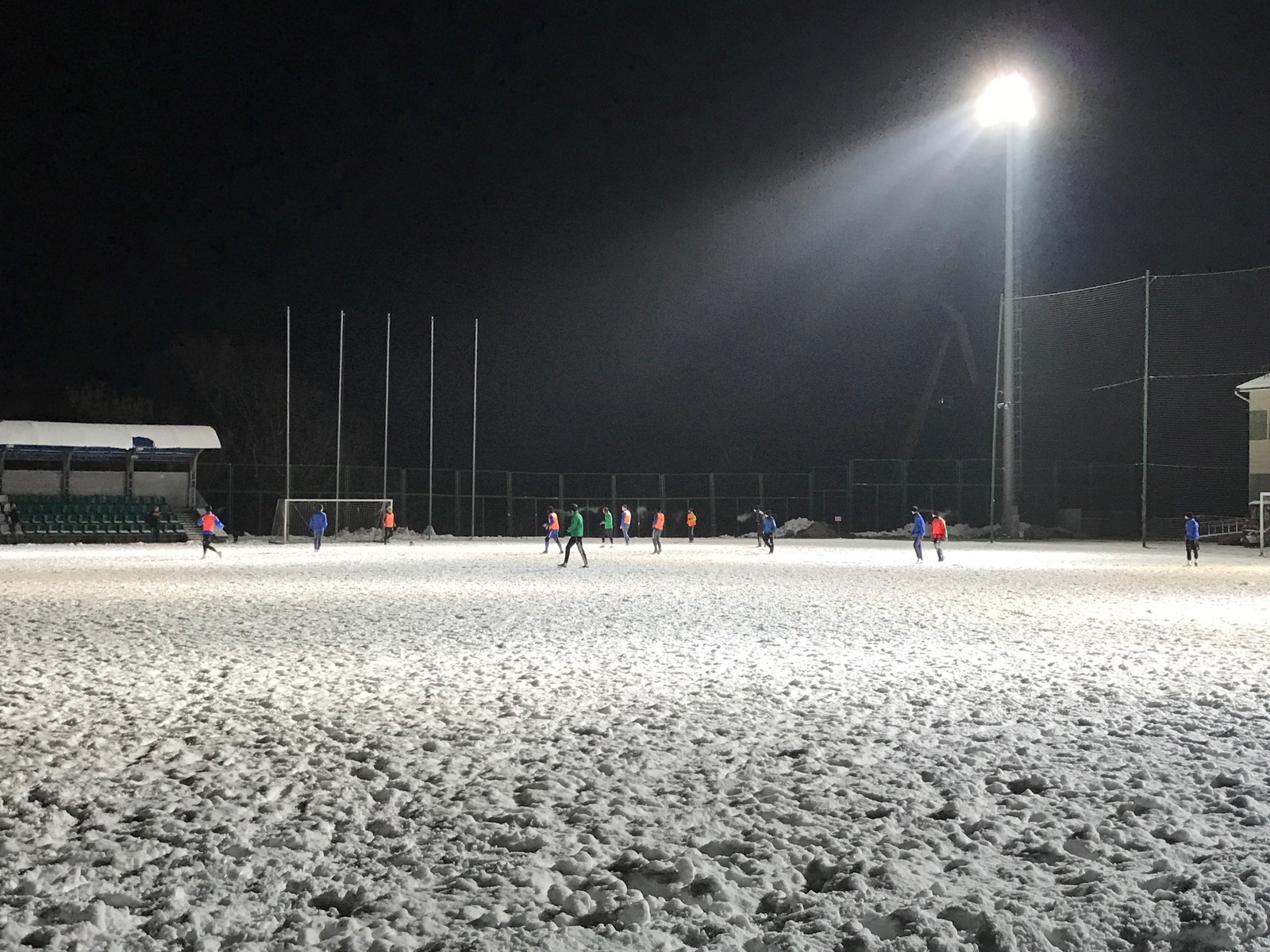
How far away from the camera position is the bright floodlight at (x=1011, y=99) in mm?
37156

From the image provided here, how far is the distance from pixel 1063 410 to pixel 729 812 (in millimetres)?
39244

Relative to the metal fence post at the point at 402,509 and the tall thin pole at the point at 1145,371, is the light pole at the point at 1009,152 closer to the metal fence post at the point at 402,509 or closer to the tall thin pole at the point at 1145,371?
the tall thin pole at the point at 1145,371

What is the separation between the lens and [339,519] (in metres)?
43.8

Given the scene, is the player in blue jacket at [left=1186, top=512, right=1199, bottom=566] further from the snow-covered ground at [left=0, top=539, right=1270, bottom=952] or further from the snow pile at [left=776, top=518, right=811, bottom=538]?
the snow pile at [left=776, top=518, right=811, bottom=538]

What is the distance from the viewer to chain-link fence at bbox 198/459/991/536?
45000 mm

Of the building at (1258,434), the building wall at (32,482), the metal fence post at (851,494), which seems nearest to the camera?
the building at (1258,434)

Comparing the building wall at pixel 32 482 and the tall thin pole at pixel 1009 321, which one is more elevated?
the tall thin pole at pixel 1009 321

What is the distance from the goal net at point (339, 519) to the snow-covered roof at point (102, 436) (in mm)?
3897

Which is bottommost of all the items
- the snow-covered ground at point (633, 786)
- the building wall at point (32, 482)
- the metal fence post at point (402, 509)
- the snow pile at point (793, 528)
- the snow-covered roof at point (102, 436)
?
the snow-covered ground at point (633, 786)

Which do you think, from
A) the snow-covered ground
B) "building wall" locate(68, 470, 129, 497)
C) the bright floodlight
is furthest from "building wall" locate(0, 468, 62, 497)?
the bright floodlight

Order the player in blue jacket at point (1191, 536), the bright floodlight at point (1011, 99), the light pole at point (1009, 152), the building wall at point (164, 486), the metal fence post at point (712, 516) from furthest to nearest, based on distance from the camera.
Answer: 1. the metal fence post at point (712, 516)
2. the building wall at point (164, 486)
3. the bright floodlight at point (1011, 99)
4. the light pole at point (1009, 152)
5. the player in blue jacket at point (1191, 536)

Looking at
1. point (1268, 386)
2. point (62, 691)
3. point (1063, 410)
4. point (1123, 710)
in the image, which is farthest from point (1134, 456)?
point (62, 691)

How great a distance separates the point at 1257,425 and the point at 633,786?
3695cm

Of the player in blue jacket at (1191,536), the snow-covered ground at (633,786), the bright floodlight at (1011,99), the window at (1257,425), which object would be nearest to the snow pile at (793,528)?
the window at (1257,425)
